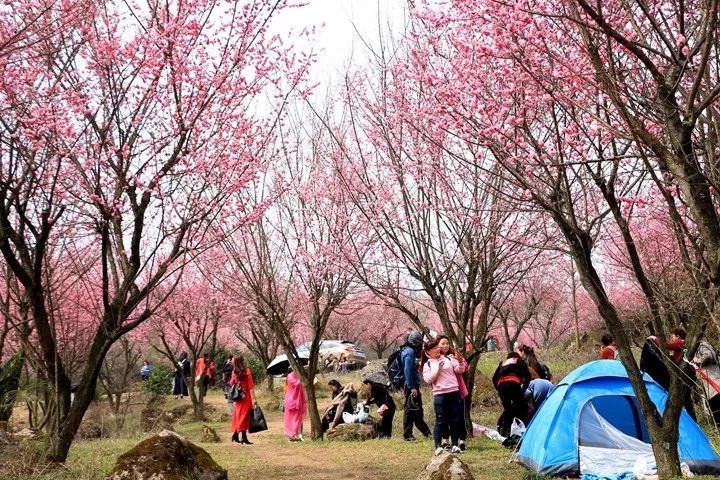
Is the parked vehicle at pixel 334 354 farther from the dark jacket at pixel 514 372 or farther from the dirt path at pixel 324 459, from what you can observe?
the dark jacket at pixel 514 372

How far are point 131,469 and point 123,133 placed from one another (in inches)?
140

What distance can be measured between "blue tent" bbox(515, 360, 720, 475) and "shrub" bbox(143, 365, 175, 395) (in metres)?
21.0

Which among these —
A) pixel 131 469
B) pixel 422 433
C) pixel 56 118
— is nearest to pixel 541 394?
pixel 422 433

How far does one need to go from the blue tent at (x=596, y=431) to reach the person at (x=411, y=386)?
9.19ft

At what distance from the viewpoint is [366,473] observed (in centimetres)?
821

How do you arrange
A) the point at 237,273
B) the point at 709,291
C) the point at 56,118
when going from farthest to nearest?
1. the point at 237,273
2. the point at 56,118
3. the point at 709,291

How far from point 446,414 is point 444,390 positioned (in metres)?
0.34

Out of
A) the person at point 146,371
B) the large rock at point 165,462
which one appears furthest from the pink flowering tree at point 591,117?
the person at point 146,371

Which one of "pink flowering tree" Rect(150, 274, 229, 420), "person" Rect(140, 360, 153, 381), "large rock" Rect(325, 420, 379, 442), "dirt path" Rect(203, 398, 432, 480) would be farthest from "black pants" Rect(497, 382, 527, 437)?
"person" Rect(140, 360, 153, 381)

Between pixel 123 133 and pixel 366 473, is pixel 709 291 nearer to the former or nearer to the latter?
pixel 366 473

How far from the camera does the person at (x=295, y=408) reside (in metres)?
13.3

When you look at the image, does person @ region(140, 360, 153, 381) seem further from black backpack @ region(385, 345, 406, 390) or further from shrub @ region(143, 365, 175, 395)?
black backpack @ region(385, 345, 406, 390)

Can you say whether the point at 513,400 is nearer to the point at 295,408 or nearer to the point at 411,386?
the point at 411,386

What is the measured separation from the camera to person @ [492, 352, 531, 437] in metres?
9.93
